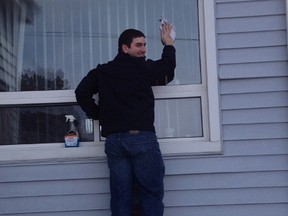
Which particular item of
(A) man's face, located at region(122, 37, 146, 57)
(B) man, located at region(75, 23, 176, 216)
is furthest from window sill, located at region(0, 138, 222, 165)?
(A) man's face, located at region(122, 37, 146, 57)

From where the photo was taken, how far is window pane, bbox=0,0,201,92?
4.23 meters

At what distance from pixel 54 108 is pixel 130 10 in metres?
0.91

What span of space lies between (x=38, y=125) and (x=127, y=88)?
0.82 m

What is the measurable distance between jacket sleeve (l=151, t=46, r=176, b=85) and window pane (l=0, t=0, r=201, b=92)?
34cm

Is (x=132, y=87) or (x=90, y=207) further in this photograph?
(x=90, y=207)

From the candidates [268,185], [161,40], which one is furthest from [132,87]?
[268,185]

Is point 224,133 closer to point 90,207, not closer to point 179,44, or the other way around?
point 179,44

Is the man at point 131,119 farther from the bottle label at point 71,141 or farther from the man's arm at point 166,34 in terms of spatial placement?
the bottle label at point 71,141

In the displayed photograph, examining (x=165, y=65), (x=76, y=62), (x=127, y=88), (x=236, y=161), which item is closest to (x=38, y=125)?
(x=76, y=62)

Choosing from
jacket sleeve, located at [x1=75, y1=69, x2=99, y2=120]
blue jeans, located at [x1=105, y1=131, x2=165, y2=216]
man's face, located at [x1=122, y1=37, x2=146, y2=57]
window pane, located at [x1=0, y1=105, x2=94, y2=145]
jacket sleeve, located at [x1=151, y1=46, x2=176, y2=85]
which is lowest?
blue jeans, located at [x1=105, y1=131, x2=165, y2=216]

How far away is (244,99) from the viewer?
13.1 ft

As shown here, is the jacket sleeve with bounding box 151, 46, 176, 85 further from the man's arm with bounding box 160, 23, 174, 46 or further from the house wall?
the house wall

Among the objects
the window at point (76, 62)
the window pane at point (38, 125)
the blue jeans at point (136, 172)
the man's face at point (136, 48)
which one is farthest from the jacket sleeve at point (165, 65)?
the window pane at point (38, 125)

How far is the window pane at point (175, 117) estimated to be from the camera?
4.13 meters
